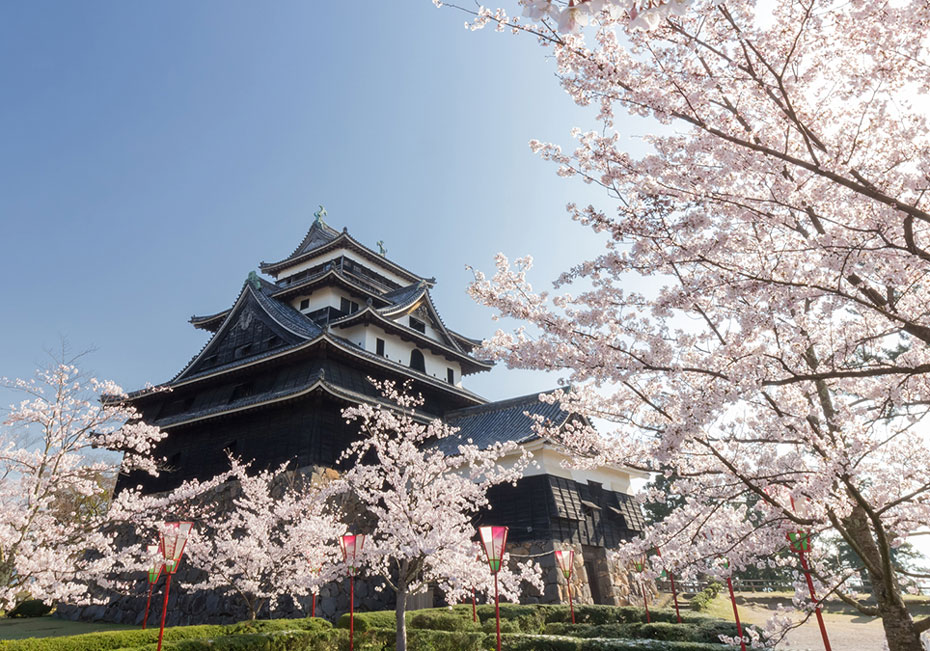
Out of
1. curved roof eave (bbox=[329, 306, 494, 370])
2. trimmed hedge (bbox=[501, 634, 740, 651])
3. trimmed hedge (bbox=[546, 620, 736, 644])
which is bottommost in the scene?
trimmed hedge (bbox=[546, 620, 736, 644])

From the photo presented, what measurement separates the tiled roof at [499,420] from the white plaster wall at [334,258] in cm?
1210

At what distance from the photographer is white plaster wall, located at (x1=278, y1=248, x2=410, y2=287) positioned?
29.6 meters

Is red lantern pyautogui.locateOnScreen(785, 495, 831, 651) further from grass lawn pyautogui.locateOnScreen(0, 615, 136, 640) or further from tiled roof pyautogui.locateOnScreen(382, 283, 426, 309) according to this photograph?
grass lawn pyautogui.locateOnScreen(0, 615, 136, 640)

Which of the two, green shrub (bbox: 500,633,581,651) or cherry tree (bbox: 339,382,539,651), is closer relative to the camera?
green shrub (bbox: 500,633,581,651)

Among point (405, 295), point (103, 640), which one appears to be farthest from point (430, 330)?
point (103, 640)

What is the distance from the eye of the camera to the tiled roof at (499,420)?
18.5 meters

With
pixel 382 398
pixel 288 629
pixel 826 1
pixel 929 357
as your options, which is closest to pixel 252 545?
pixel 288 629

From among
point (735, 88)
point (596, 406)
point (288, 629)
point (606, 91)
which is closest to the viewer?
point (735, 88)

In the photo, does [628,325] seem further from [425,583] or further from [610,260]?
[425,583]

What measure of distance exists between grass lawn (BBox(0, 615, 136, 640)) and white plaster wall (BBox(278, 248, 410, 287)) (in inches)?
742

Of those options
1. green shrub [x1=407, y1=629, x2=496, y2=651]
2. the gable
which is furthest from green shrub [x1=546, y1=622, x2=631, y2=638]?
the gable

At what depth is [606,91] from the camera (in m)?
4.69

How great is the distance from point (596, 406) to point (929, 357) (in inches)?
134

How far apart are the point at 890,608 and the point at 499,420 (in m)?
16.2
